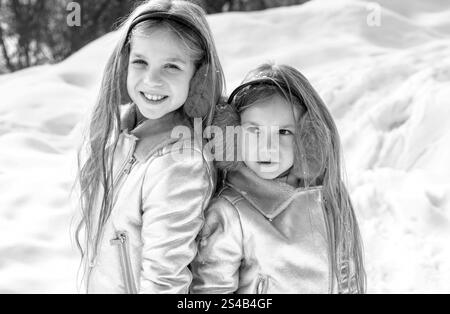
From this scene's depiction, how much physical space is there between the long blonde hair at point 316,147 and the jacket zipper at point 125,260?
1.17ft

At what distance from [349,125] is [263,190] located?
4.72ft

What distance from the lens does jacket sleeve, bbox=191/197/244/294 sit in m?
1.41

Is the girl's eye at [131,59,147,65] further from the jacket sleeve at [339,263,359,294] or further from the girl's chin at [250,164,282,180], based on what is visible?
the jacket sleeve at [339,263,359,294]

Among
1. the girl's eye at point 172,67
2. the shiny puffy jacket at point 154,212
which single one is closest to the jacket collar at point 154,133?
the shiny puffy jacket at point 154,212

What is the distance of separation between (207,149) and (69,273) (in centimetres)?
87

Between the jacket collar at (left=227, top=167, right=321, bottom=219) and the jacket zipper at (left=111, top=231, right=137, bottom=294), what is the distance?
0.24 meters

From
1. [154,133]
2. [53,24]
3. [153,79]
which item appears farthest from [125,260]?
[53,24]

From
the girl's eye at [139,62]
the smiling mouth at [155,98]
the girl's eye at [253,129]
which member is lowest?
the girl's eye at [253,129]

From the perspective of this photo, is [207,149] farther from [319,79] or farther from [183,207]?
[319,79]

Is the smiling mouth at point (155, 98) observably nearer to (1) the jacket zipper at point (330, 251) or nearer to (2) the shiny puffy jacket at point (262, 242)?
(2) the shiny puffy jacket at point (262, 242)

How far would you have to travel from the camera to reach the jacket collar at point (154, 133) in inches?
57.5

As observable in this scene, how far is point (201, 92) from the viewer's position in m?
1.47
